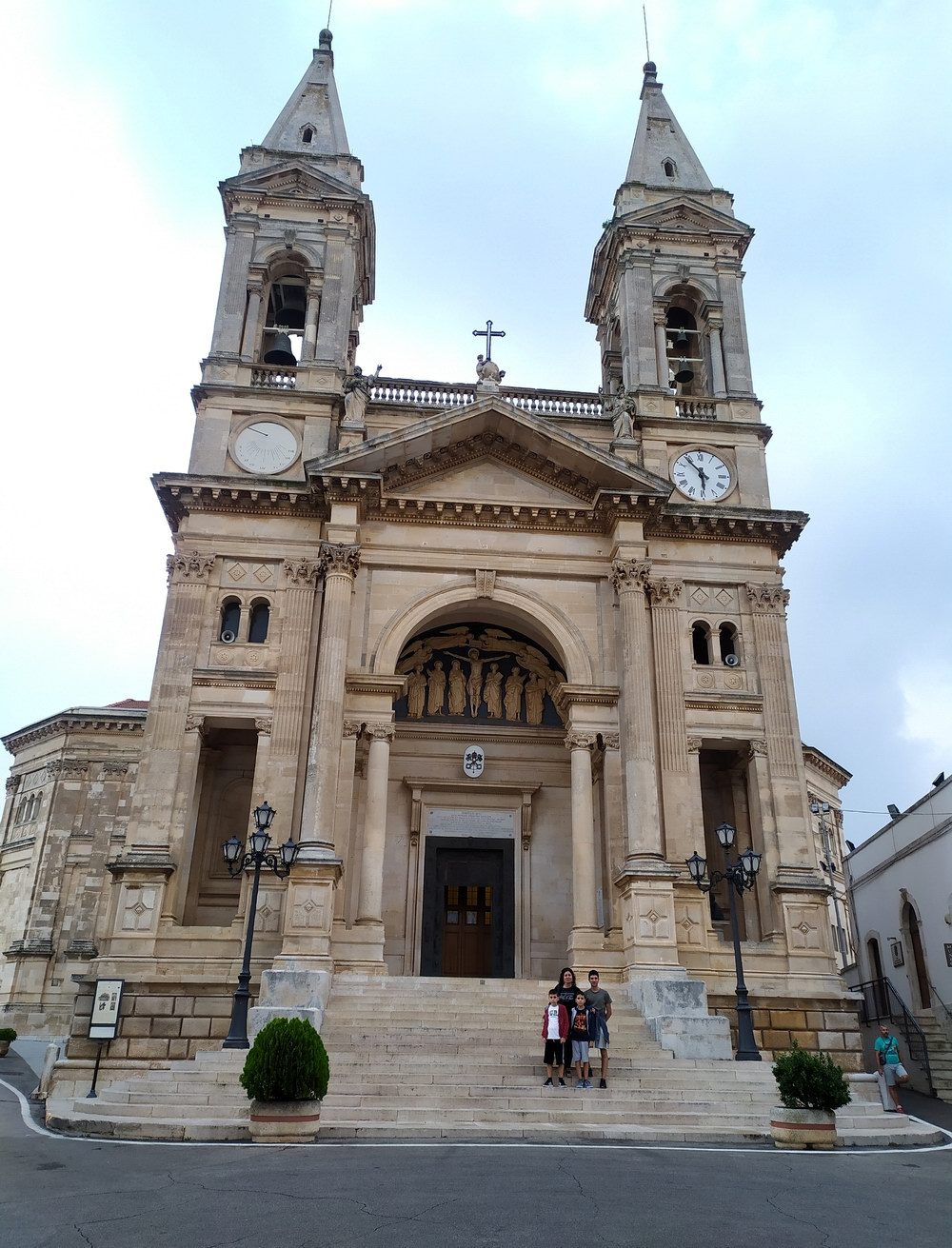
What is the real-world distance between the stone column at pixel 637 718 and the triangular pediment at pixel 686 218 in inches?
480

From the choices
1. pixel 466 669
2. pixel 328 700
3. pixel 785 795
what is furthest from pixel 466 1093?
pixel 466 669

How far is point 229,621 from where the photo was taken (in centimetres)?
2353

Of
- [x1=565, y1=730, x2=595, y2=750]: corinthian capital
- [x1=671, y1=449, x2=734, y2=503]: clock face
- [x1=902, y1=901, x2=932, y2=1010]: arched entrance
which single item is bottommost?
[x1=902, y1=901, x2=932, y2=1010]: arched entrance

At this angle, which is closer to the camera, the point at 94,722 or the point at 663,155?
the point at 663,155

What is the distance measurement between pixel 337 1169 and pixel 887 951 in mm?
24662

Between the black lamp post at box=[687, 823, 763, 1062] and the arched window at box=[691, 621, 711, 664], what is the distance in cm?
548

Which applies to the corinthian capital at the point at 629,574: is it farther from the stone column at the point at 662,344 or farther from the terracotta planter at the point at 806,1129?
the terracotta planter at the point at 806,1129

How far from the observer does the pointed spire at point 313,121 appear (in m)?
30.3

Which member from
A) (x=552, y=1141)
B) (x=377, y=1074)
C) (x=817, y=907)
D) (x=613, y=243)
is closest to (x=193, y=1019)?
(x=377, y=1074)

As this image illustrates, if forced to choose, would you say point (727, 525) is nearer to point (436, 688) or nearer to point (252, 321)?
point (436, 688)

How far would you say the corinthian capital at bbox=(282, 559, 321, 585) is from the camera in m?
23.3

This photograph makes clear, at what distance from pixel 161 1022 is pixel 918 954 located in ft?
66.6

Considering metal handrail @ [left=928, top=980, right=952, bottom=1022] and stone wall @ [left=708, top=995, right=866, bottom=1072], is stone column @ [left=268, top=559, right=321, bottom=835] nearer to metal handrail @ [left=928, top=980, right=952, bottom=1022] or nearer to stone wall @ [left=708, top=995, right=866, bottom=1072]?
stone wall @ [left=708, top=995, right=866, bottom=1072]

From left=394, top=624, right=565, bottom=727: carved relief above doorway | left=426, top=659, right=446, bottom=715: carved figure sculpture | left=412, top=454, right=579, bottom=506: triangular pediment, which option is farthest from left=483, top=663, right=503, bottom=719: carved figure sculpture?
left=412, top=454, right=579, bottom=506: triangular pediment
